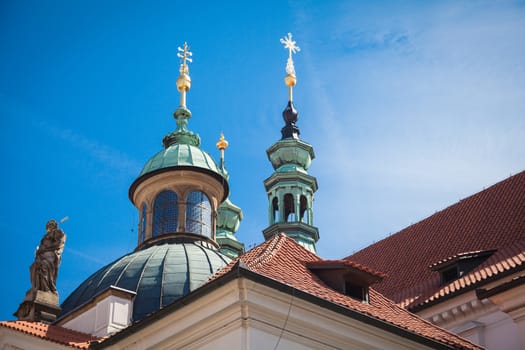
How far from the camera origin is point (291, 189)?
42.9m

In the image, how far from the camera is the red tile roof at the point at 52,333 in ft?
59.3

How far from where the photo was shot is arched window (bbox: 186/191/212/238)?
28000 millimetres

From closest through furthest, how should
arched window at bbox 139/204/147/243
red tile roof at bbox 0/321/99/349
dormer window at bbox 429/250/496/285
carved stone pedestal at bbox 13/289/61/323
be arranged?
red tile roof at bbox 0/321/99/349
carved stone pedestal at bbox 13/289/61/323
dormer window at bbox 429/250/496/285
arched window at bbox 139/204/147/243

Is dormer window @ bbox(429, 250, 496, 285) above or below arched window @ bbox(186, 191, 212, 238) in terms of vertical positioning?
below

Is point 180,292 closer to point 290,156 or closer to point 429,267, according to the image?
point 429,267

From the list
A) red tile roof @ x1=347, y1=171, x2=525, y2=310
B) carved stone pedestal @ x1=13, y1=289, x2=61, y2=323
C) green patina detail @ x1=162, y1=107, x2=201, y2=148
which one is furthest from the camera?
green patina detail @ x1=162, y1=107, x2=201, y2=148

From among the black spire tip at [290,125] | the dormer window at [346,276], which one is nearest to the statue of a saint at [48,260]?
the dormer window at [346,276]

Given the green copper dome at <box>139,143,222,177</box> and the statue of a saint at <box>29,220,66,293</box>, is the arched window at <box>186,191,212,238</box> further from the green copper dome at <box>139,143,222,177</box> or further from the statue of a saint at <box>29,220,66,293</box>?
the statue of a saint at <box>29,220,66,293</box>

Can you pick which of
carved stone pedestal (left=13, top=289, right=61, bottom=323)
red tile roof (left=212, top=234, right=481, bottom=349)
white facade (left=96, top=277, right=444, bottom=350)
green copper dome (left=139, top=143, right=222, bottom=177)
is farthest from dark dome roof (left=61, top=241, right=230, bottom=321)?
white facade (left=96, top=277, right=444, bottom=350)

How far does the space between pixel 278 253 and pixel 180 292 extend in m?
A: 4.70

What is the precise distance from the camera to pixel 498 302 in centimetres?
2009

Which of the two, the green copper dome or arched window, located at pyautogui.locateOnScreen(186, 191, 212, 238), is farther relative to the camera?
the green copper dome

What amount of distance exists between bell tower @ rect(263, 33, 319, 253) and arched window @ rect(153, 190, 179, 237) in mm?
12821

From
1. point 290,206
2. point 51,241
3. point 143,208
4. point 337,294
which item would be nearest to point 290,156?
point 290,206
